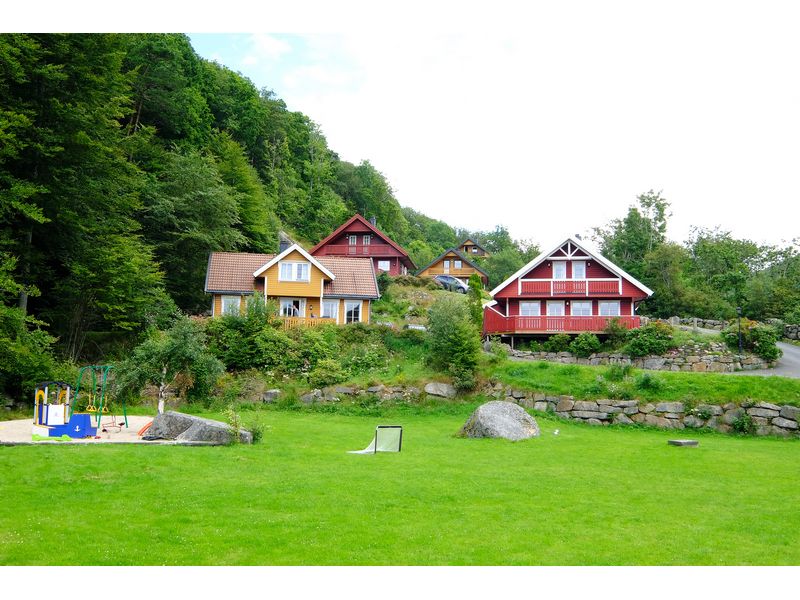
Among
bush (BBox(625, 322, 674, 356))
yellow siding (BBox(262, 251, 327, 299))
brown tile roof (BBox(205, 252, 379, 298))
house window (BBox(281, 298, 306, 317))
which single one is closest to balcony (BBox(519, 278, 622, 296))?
bush (BBox(625, 322, 674, 356))

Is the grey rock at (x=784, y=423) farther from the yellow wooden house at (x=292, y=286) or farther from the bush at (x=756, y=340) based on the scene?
the yellow wooden house at (x=292, y=286)

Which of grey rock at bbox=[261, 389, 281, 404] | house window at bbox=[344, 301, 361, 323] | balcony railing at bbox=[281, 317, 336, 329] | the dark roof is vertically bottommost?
grey rock at bbox=[261, 389, 281, 404]

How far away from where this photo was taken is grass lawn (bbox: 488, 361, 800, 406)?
22297mm

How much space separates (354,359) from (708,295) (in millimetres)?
30570

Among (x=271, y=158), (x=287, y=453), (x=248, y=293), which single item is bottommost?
(x=287, y=453)

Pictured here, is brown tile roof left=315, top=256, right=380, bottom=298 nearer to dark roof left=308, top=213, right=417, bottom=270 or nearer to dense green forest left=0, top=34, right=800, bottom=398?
dense green forest left=0, top=34, right=800, bottom=398

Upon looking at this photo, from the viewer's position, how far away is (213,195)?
3828 centimetres

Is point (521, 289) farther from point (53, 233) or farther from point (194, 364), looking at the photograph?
point (53, 233)

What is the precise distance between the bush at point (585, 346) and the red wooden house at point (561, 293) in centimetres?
197

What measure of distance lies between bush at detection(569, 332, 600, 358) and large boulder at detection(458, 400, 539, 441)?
576 inches

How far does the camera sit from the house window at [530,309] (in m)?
38.1

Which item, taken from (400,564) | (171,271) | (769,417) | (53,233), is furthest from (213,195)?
(400,564)

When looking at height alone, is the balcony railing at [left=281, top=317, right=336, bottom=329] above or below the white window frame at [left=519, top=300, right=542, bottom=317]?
below

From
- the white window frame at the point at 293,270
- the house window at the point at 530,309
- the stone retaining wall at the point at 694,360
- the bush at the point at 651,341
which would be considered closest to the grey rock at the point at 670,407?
the stone retaining wall at the point at 694,360
